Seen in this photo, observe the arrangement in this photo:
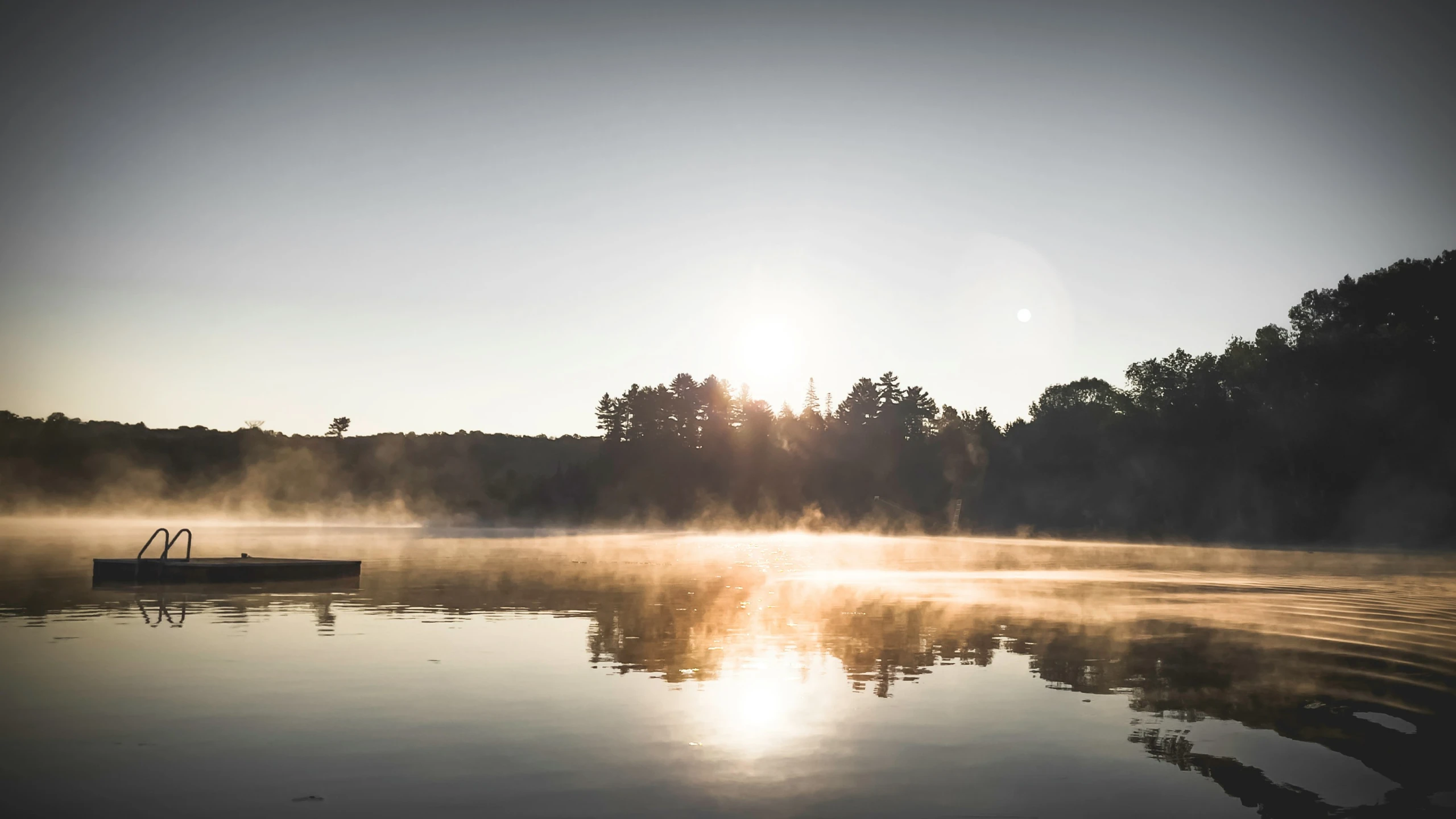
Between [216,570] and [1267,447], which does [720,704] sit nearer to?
[216,570]

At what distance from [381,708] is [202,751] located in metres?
3.55

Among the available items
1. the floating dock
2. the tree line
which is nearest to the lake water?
the floating dock

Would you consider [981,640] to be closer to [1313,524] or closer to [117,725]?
[117,725]

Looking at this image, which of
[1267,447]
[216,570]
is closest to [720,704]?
[216,570]

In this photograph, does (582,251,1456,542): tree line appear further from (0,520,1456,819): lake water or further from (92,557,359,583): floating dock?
(92,557,359,583): floating dock

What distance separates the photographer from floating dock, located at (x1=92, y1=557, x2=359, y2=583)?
4184 centimetres

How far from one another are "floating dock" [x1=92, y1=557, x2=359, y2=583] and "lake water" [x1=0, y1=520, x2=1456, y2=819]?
1830 millimetres

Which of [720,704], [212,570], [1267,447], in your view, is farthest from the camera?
[1267,447]

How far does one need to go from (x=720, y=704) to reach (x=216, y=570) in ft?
110

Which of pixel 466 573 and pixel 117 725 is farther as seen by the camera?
pixel 466 573

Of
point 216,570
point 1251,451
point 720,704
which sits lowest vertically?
point 720,704

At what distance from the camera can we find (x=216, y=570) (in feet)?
141

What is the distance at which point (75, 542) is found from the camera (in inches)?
3123

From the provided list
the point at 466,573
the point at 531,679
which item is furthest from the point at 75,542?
the point at 531,679
